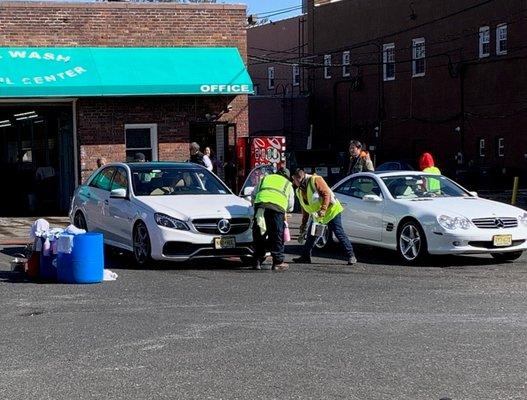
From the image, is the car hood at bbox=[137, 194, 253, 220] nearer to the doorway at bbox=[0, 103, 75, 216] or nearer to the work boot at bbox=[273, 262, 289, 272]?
the work boot at bbox=[273, 262, 289, 272]

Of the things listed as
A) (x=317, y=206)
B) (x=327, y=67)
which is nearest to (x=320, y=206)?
(x=317, y=206)

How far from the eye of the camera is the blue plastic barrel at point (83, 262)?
479 inches

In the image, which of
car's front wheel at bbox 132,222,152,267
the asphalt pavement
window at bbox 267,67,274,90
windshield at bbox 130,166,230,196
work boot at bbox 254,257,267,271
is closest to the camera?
the asphalt pavement

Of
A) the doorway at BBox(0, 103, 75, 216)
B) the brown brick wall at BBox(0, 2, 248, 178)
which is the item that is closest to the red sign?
the brown brick wall at BBox(0, 2, 248, 178)

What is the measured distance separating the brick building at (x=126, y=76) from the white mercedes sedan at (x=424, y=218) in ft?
28.3

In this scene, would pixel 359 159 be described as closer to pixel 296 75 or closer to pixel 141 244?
pixel 141 244

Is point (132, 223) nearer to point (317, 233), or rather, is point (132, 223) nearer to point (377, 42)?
point (317, 233)

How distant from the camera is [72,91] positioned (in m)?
22.5

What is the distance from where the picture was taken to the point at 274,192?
1356cm

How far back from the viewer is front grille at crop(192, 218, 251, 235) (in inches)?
537

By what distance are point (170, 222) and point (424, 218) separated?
145 inches

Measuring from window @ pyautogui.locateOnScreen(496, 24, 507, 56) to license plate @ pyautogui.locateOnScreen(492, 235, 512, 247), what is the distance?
26.3 metres

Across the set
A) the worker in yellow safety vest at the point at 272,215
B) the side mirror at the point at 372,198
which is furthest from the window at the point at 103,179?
the side mirror at the point at 372,198

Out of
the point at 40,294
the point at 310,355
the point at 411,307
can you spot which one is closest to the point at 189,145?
the point at 40,294
